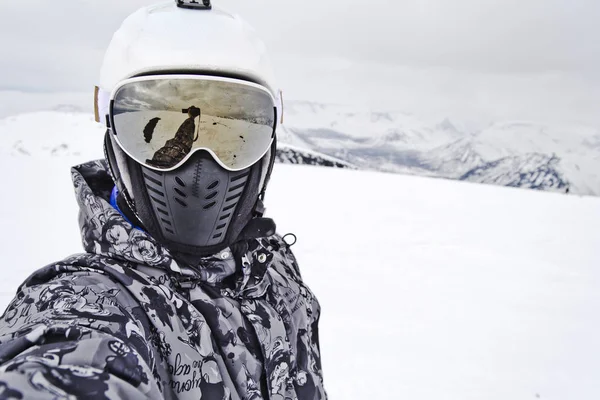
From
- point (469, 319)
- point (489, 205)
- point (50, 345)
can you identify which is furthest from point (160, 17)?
point (489, 205)

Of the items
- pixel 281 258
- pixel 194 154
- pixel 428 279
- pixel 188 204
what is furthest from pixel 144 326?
pixel 428 279

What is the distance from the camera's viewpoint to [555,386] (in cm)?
325

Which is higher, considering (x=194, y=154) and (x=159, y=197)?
(x=194, y=154)

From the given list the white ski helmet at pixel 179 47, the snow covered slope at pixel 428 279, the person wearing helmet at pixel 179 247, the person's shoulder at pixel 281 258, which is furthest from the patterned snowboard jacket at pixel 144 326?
the snow covered slope at pixel 428 279

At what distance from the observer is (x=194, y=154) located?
118 cm

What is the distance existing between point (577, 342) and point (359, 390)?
266 cm

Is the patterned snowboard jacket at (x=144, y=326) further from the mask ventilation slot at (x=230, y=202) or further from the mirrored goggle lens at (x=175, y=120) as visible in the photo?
the mirrored goggle lens at (x=175, y=120)

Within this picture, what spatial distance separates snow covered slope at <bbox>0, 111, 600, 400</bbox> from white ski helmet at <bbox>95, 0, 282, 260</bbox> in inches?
85.4

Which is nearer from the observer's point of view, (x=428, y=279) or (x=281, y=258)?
(x=281, y=258)

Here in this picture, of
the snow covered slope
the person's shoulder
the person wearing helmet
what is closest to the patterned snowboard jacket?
the person wearing helmet

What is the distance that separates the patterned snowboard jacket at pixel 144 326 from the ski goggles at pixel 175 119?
0.67ft

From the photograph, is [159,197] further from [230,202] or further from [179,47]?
[179,47]

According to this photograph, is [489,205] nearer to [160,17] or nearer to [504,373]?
[504,373]

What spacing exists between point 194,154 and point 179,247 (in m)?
0.28
